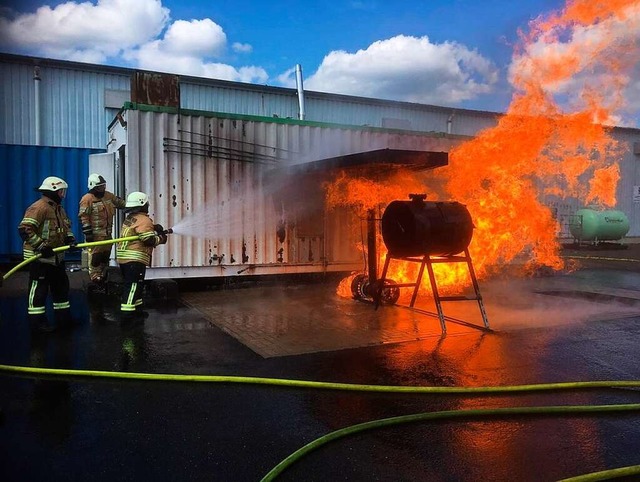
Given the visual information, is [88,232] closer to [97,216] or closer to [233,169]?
[97,216]

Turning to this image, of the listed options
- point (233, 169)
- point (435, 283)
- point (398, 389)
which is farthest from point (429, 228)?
point (233, 169)

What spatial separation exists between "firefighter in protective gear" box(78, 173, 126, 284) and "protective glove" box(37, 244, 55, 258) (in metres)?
2.73

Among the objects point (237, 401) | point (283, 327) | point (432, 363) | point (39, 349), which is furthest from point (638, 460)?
point (39, 349)

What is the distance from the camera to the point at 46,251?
20.6 ft

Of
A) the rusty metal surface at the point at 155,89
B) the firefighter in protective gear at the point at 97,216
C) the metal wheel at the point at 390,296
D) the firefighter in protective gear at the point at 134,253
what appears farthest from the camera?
the rusty metal surface at the point at 155,89

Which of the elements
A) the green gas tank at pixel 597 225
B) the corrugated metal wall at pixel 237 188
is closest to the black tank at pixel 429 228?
the corrugated metal wall at pixel 237 188

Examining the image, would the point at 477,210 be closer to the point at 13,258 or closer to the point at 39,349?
the point at 39,349

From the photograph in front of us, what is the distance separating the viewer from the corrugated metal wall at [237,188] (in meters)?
9.09

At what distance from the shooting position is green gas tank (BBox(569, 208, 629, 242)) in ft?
66.2

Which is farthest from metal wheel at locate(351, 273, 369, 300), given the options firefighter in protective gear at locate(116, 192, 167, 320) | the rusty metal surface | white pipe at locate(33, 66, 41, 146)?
white pipe at locate(33, 66, 41, 146)

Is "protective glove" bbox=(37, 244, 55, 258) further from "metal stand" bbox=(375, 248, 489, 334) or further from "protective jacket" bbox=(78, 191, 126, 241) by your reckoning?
"metal stand" bbox=(375, 248, 489, 334)

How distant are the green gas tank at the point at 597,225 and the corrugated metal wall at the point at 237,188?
13753 mm

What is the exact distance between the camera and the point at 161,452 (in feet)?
11.0

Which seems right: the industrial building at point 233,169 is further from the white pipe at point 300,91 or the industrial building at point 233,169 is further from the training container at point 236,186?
the white pipe at point 300,91
